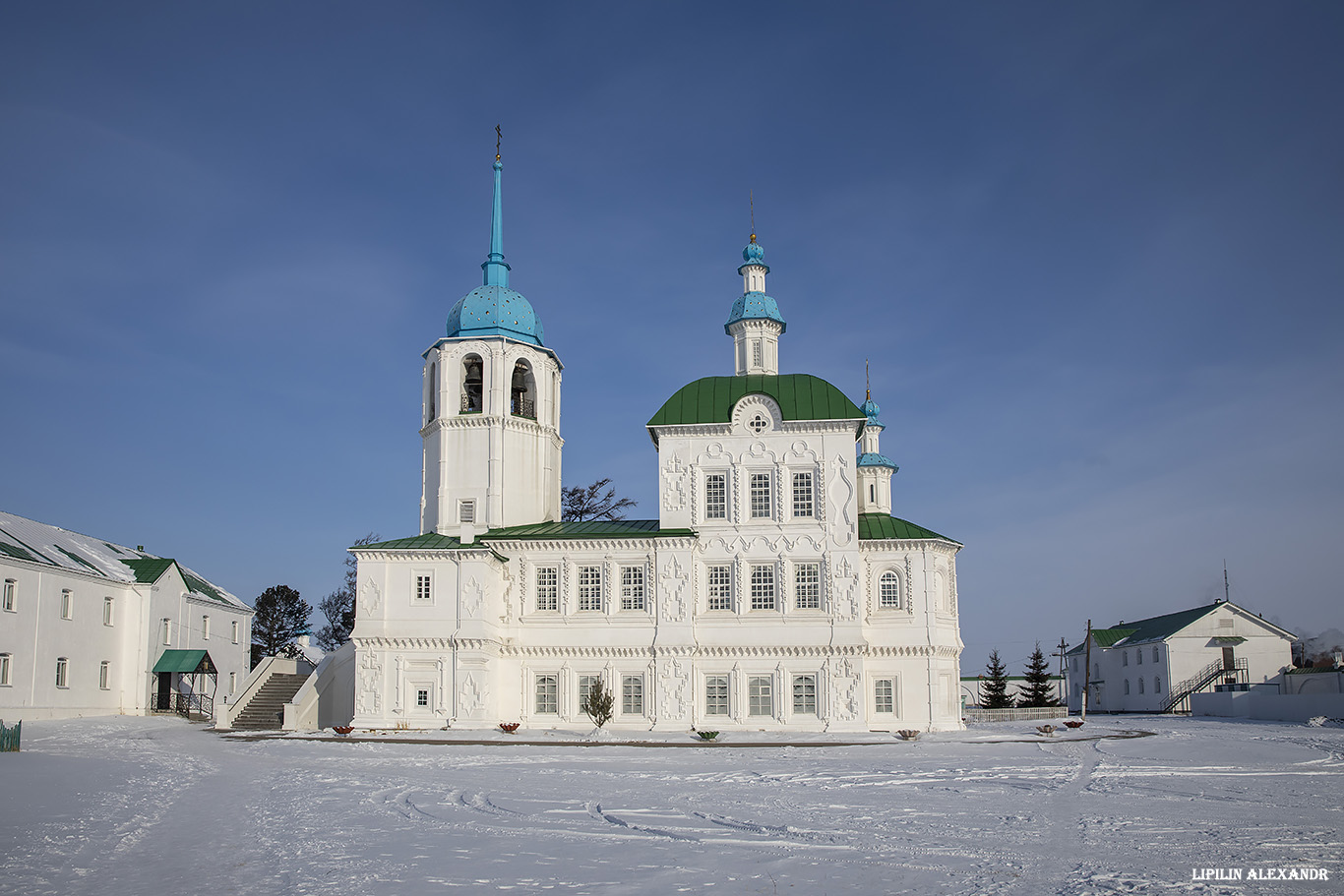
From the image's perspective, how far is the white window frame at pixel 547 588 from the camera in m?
37.8

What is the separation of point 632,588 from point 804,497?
690cm

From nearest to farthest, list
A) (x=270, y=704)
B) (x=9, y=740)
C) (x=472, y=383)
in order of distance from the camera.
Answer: (x=9, y=740)
(x=270, y=704)
(x=472, y=383)

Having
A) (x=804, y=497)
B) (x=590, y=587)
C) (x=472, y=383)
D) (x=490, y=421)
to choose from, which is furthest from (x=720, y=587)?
(x=472, y=383)

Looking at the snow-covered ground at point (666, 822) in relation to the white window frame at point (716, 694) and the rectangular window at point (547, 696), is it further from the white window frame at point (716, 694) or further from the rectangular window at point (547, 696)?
the rectangular window at point (547, 696)

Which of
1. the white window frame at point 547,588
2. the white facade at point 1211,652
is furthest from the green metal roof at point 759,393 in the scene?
the white facade at point 1211,652

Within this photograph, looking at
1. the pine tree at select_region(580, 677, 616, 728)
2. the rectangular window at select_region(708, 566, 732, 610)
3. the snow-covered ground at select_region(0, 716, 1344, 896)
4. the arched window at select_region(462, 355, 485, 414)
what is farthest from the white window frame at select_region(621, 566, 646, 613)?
the snow-covered ground at select_region(0, 716, 1344, 896)

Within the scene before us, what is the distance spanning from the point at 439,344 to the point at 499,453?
4.98m

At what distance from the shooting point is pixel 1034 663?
64812 millimetres

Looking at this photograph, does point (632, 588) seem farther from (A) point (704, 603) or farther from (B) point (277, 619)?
(B) point (277, 619)

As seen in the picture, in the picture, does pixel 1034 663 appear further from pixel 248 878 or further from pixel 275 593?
pixel 248 878

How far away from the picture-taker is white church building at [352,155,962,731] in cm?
3588

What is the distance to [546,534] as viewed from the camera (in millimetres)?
37781

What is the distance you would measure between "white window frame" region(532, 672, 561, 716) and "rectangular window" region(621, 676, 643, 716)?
2.31m

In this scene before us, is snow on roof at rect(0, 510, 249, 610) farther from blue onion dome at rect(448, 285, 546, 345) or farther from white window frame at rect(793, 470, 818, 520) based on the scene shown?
white window frame at rect(793, 470, 818, 520)
